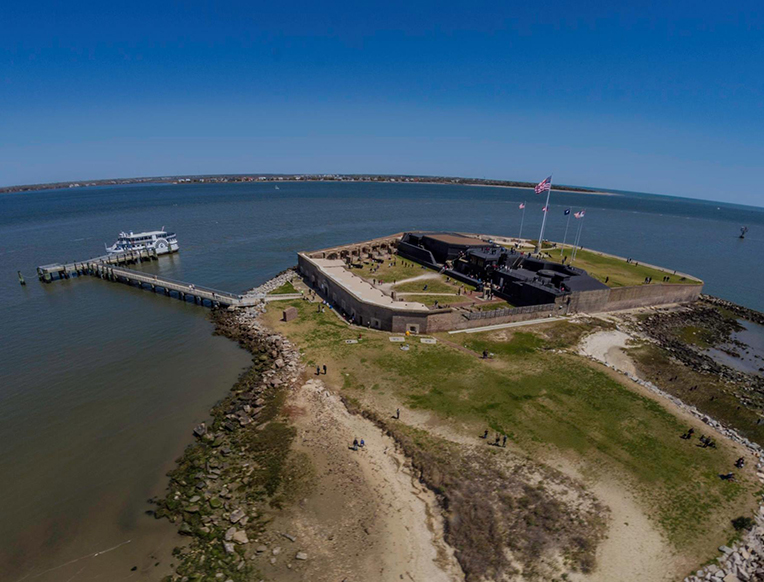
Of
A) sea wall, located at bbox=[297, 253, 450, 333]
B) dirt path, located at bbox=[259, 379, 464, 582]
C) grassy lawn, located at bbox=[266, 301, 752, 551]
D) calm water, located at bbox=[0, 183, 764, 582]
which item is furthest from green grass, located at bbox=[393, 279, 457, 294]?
dirt path, located at bbox=[259, 379, 464, 582]

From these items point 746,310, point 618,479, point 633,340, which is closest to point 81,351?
point 618,479

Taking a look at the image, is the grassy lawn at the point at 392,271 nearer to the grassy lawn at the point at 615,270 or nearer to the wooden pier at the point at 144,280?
the wooden pier at the point at 144,280

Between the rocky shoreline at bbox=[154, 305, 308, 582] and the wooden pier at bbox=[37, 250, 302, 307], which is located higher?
the wooden pier at bbox=[37, 250, 302, 307]

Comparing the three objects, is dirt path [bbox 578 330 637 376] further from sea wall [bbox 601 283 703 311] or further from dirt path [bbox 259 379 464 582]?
dirt path [bbox 259 379 464 582]

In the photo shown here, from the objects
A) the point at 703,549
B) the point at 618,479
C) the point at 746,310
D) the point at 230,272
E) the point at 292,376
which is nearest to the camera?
the point at 703,549

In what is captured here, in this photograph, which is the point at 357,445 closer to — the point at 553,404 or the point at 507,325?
the point at 553,404

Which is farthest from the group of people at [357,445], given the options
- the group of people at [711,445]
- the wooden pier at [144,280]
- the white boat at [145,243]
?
the white boat at [145,243]

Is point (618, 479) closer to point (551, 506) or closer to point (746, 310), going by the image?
point (551, 506)
